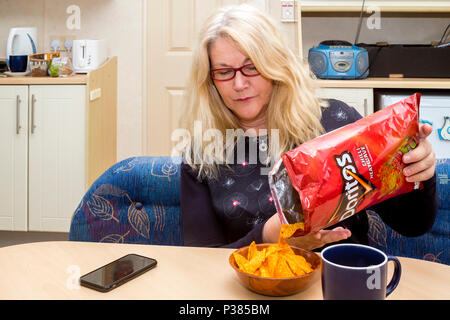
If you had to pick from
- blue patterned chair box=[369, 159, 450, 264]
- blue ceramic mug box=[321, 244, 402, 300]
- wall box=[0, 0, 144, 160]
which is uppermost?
wall box=[0, 0, 144, 160]

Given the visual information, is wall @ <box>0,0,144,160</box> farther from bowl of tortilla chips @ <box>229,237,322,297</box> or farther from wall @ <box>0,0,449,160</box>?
bowl of tortilla chips @ <box>229,237,322,297</box>

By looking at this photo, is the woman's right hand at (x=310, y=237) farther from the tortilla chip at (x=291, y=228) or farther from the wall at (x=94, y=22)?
the wall at (x=94, y=22)

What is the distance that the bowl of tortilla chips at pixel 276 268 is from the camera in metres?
0.69

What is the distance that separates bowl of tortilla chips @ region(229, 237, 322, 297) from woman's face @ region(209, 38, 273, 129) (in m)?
0.47

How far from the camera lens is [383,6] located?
108 inches

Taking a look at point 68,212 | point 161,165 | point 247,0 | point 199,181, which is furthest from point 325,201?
point 247,0

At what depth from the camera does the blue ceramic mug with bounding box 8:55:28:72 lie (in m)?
2.76

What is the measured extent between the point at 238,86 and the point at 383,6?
1917 mm

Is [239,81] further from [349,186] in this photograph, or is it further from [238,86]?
[349,186]

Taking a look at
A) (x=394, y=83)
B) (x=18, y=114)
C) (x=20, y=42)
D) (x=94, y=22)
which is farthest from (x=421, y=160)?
(x=94, y=22)

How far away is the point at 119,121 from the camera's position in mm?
3254

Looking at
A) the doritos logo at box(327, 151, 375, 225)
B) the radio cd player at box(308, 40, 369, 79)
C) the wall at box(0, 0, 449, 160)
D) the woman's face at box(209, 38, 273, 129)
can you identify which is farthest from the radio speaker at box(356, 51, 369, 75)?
the doritos logo at box(327, 151, 375, 225)

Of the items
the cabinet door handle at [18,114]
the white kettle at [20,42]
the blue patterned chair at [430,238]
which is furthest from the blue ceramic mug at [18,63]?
the blue patterned chair at [430,238]
